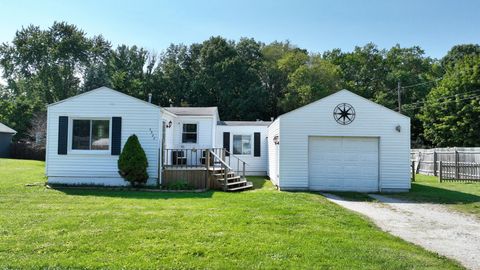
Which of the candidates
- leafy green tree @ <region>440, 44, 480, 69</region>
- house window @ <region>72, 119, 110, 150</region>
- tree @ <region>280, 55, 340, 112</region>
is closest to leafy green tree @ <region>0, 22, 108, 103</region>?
tree @ <region>280, 55, 340, 112</region>

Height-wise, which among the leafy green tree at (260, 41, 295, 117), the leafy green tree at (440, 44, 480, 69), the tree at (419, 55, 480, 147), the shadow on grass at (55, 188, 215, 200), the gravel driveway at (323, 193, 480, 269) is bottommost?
the gravel driveway at (323, 193, 480, 269)

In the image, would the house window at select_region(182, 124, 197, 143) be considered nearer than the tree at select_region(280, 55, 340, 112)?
Yes

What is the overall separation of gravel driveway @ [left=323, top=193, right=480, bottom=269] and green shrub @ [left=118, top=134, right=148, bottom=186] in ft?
22.1

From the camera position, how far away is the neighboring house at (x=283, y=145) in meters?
13.9

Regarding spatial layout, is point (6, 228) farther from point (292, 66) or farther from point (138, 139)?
point (292, 66)

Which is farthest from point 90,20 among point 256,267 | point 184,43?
point 184,43

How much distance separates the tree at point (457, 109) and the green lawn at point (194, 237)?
1005 inches

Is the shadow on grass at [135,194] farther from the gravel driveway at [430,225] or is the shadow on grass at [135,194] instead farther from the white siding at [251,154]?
the white siding at [251,154]

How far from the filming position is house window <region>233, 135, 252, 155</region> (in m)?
21.5

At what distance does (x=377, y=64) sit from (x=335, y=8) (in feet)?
101

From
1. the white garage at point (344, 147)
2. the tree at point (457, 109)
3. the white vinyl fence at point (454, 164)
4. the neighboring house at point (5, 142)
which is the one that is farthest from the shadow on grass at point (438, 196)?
the neighboring house at point (5, 142)

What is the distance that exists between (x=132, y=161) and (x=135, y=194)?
68.1 inches

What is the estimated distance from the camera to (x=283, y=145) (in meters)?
→ 14.6

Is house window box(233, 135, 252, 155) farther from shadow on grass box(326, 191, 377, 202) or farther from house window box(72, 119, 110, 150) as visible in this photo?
house window box(72, 119, 110, 150)
